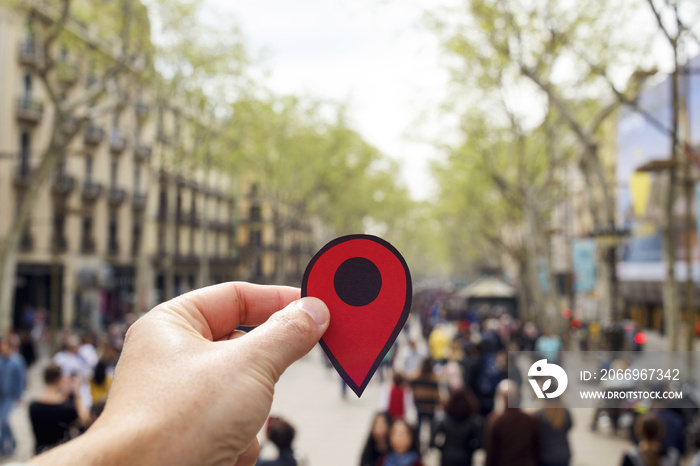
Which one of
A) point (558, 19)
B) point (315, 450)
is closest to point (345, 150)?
point (558, 19)

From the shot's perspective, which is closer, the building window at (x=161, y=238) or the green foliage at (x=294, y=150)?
the green foliage at (x=294, y=150)

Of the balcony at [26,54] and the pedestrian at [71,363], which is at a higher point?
the balcony at [26,54]

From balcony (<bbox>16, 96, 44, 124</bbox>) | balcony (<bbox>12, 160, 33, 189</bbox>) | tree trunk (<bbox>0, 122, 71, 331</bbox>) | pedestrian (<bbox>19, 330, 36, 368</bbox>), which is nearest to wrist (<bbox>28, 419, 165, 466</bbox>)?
tree trunk (<bbox>0, 122, 71, 331</bbox>)

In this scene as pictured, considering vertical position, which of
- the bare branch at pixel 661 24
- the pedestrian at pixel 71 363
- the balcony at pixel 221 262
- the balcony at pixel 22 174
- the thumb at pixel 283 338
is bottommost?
the pedestrian at pixel 71 363

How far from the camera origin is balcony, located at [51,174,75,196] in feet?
91.2

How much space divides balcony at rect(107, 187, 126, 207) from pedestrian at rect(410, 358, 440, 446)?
95.3ft

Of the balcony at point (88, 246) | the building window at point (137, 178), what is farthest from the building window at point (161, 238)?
the balcony at point (88, 246)

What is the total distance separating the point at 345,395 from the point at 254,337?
13.7 meters

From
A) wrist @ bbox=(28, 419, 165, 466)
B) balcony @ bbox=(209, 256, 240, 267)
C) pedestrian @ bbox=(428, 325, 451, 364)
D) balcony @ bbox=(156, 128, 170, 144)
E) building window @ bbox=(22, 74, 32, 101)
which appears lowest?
pedestrian @ bbox=(428, 325, 451, 364)

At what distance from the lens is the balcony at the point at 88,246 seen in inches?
1273

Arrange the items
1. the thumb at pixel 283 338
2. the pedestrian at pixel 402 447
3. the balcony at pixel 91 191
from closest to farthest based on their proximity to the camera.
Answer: the thumb at pixel 283 338
the pedestrian at pixel 402 447
the balcony at pixel 91 191

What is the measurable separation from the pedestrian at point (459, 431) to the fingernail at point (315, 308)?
5.54 m

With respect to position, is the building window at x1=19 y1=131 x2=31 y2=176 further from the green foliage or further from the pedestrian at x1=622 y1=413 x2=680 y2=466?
the pedestrian at x1=622 y1=413 x2=680 y2=466

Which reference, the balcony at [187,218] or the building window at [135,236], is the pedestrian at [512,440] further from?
the balcony at [187,218]
